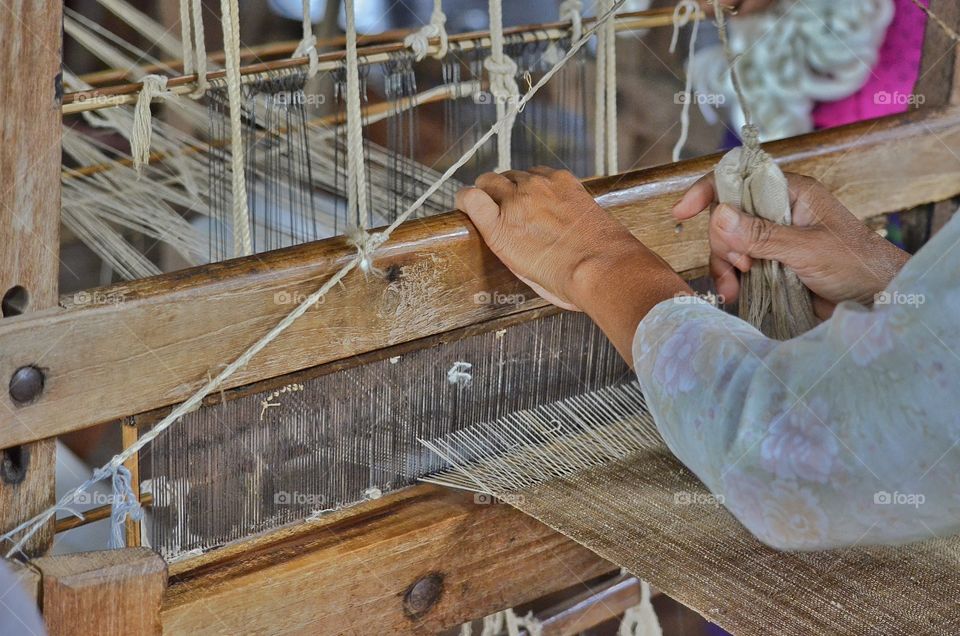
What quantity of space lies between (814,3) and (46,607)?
285 centimetres

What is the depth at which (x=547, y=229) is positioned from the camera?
1.26 metres

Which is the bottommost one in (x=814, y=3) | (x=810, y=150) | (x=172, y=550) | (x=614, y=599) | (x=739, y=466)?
(x=614, y=599)

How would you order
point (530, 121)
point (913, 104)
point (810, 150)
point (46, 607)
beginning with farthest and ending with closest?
point (530, 121) → point (913, 104) → point (810, 150) → point (46, 607)

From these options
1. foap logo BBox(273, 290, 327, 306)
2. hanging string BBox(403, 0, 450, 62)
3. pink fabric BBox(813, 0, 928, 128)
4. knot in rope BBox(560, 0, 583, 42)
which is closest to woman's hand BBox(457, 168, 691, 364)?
foap logo BBox(273, 290, 327, 306)

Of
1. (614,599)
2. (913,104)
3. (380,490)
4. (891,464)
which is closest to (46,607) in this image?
(380,490)

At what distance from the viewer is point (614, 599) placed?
77.6 inches

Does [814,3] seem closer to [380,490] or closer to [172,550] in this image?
[380,490]

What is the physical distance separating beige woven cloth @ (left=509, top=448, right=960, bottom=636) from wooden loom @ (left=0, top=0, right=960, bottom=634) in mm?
145

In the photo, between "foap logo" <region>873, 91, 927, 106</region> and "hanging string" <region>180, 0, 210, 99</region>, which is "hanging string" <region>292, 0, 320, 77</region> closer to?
"hanging string" <region>180, 0, 210, 99</region>

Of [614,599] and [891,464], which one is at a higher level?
[891,464]

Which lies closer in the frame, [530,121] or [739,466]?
[739,466]

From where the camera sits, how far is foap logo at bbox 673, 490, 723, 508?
134cm

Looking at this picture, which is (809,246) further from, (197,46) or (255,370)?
(197,46)

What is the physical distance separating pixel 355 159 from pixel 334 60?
40cm
